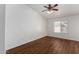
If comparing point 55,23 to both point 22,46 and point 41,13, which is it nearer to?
point 41,13

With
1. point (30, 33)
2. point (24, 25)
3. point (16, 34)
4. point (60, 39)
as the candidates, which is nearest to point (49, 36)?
point (60, 39)

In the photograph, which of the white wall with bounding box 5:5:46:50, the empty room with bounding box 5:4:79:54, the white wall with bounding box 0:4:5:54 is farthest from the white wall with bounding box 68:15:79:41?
the white wall with bounding box 0:4:5:54

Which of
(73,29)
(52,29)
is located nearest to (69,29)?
(73,29)

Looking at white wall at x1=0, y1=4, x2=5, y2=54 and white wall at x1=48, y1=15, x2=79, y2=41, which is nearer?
white wall at x1=0, y1=4, x2=5, y2=54

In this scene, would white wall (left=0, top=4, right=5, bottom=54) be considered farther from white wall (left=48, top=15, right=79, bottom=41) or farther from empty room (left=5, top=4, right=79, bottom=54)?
white wall (left=48, top=15, right=79, bottom=41)

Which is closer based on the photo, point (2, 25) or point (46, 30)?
point (2, 25)

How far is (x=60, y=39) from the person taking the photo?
5.90 ft

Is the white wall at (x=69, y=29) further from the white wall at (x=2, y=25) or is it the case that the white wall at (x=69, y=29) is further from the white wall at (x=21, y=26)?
the white wall at (x=2, y=25)

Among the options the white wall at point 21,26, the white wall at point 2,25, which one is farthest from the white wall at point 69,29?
the white wall at point 2,25

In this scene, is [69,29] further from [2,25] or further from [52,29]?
[2,25]

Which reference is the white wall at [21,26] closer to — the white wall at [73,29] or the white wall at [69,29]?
the white wall at [69,29]

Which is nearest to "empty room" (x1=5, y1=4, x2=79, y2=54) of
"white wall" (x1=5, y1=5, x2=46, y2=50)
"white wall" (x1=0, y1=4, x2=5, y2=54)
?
"white wall" (x1=5, y1=5, x2=46, y2=50)

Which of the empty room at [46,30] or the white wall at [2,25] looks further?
the empty room at [46,30]

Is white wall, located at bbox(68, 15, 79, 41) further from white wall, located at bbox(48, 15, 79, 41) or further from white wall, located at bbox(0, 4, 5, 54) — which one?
white wall, located at bbox(0, 4, 5, 54)
